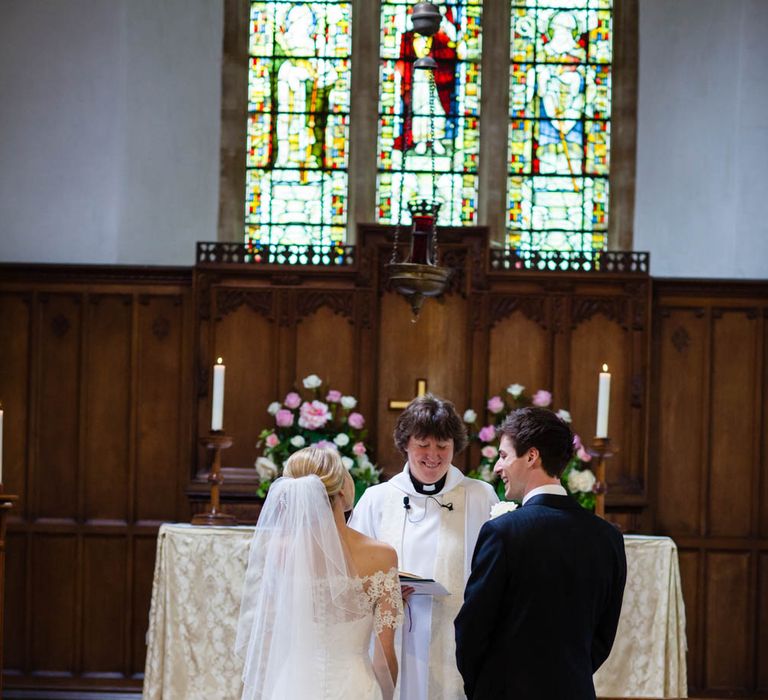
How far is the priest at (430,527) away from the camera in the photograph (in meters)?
4.35

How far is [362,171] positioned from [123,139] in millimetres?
1837

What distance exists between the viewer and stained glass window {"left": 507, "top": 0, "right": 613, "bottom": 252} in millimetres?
9078

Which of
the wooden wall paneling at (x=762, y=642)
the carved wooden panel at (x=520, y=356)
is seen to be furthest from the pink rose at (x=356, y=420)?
the wooden wall paneling at (x=762, y=642)

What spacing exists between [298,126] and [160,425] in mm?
2825

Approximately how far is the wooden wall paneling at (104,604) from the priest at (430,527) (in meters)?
3.48

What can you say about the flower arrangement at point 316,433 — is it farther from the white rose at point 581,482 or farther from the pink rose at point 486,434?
the white rose at point 581,482

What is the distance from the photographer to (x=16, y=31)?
27.5 ft

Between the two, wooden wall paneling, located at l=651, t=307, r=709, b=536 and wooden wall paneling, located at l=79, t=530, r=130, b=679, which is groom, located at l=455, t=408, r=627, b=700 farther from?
wooden wall paneling, located at l=79, t=530, r=130, b=679

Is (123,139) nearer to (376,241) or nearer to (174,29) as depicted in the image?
(174,29)

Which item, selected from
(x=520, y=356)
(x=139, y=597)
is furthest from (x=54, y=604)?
(x=520, y=356)

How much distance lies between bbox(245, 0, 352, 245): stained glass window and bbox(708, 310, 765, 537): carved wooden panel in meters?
3.13

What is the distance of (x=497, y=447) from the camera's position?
7.25 metres

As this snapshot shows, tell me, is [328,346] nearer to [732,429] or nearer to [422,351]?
[422,351]

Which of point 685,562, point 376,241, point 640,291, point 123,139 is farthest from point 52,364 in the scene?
point 685,562
